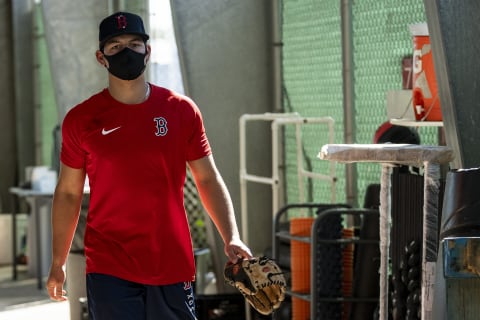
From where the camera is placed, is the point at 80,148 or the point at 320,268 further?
the point at 320,268

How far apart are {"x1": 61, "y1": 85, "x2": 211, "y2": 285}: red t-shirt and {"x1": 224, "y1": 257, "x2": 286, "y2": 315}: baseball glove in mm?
224

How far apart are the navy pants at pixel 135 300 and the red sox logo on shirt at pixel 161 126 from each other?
0.54m

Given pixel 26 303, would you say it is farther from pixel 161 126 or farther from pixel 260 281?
pixel 260 281

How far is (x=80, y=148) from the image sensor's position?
4594mm

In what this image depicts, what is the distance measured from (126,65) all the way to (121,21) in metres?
0.16

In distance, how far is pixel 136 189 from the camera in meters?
4.46

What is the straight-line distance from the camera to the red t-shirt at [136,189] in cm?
447

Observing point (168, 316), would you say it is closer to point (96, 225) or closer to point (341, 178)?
point (96, 225)

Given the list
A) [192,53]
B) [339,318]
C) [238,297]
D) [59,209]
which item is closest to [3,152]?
[192,53]

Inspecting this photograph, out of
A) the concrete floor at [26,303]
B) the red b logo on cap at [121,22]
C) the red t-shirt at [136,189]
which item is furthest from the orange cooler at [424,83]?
the concrete floor at [26,303]

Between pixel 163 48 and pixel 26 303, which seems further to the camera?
pixel 163 48

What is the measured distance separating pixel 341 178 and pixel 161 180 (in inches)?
137

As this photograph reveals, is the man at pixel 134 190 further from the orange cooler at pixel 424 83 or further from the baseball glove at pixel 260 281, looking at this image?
the orange cooler at pixel 424 83

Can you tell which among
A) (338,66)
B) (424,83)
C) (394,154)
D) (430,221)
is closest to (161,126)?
(394,154)
